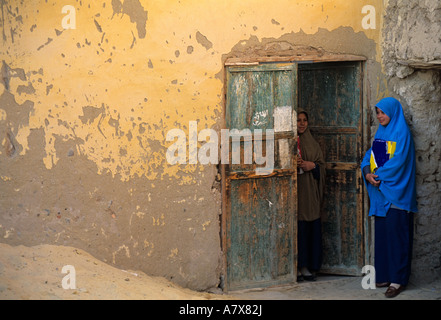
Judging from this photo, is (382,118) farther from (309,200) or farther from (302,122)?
(309,200)

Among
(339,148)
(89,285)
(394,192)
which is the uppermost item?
(339,148)

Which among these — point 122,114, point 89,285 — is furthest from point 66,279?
point 122,114

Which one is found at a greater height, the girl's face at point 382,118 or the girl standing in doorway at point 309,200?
the girl's face at point 382,118

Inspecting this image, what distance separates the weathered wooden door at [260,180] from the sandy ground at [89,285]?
0.86ft

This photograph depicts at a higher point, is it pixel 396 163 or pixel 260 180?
pixel 396 163

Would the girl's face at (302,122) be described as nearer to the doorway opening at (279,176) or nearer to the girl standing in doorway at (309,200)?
the girl standing in doorway at (309,200)

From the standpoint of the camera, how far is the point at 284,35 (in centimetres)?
537

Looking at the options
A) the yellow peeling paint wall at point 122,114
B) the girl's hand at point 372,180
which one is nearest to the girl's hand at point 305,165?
the girl's hand at point 372,180

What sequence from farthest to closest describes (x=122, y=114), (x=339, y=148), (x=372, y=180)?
(x=339, y=148)
(x=372, y=180)
(x=122, y=114)

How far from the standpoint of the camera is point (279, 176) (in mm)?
5473

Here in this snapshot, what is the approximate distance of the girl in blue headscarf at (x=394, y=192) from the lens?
523 centimetres

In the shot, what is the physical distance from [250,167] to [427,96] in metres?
1.70

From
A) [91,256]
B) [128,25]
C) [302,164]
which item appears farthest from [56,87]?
[302,164]

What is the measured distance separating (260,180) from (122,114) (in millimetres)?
1379
